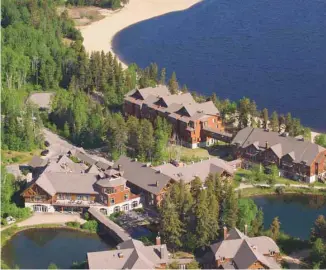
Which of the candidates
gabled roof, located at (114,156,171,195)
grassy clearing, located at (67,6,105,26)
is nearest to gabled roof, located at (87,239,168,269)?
gabled roof, located at (114,156,171,195)

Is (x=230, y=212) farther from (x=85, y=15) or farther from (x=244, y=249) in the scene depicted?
(x=85, y=15)

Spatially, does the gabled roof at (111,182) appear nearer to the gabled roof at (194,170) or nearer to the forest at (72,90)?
the gabled roof at (194,170)

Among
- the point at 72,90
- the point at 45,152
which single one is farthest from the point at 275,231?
the point at 72,90

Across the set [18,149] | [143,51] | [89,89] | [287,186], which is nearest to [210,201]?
[287,186]

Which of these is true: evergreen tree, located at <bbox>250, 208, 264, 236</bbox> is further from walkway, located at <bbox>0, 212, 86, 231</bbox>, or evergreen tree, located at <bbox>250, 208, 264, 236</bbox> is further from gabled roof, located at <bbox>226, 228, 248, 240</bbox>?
walkway, located at <bbox>0, 212, 86, 231</bbox>

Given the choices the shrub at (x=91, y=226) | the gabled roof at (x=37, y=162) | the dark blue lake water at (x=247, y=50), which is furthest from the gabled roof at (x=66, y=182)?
the dark blue lake water at (x=247, y=50)

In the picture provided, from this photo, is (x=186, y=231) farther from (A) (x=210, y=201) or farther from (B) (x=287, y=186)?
(B) (x=287, y=186)
